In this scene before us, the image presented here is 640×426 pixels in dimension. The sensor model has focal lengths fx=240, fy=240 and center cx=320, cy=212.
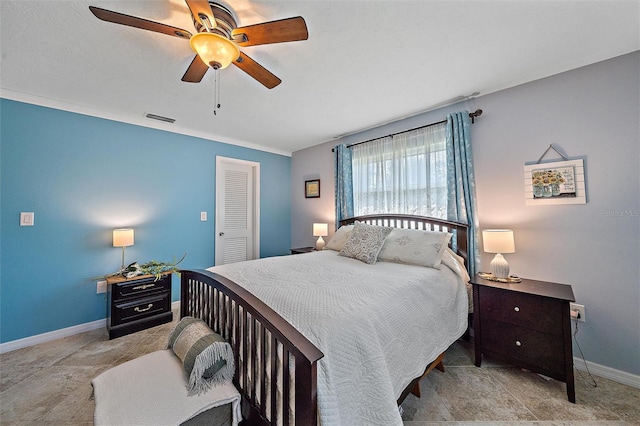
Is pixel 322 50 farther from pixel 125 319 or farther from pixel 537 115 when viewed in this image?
pixel 125 319

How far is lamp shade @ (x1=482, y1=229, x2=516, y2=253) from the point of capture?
2045mm

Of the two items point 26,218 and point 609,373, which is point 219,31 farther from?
point 609,373

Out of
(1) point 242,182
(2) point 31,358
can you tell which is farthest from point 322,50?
(2) point 31,358

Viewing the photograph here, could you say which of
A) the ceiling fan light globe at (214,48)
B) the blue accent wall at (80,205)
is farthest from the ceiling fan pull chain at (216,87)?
the blue accent wall at (80,205)

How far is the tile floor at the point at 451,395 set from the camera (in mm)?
1506

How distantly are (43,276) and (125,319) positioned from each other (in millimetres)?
909

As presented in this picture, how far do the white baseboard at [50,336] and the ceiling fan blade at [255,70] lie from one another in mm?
3194

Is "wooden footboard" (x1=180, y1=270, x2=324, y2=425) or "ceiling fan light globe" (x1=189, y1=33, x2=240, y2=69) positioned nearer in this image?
"wooden footboard" (x1=180, y1=270, x2=324, y2=425)

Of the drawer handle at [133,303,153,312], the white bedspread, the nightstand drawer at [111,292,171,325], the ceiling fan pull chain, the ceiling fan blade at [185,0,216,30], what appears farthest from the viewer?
the drawer handle at [133,303,153,312]

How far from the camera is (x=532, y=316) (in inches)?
70.4

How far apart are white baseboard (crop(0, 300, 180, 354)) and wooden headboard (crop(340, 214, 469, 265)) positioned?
129 inches

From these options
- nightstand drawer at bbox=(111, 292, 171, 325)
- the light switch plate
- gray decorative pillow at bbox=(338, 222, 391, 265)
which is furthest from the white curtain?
the light switch plate

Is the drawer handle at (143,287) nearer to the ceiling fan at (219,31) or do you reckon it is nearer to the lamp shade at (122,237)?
the lamp shade at (122,237)

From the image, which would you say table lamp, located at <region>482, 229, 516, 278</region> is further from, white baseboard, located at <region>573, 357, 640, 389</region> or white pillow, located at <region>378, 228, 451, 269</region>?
white baseboard, located at <region>573, 357, 640, 389</region>
